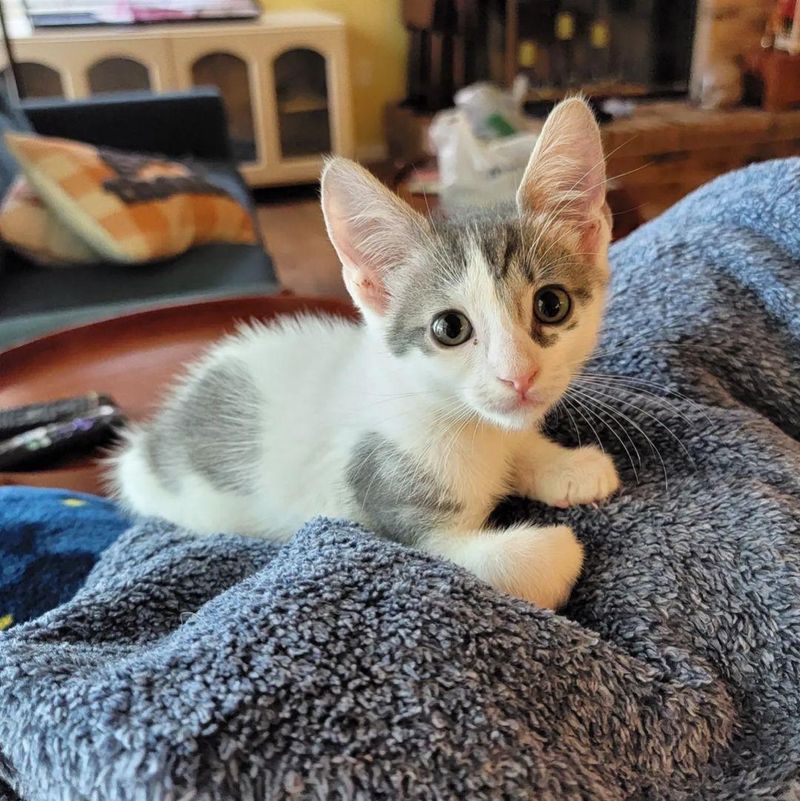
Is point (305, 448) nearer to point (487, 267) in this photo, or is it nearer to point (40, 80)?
point (487, 267)

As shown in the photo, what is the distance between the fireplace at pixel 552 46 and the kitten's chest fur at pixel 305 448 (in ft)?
10.2

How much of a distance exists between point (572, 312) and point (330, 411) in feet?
0.92

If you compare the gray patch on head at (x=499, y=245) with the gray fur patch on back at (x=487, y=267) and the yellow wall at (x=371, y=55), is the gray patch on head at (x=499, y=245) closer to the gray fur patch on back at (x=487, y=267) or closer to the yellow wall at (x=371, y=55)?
the gray fur patch on back at (x=487, y=267)

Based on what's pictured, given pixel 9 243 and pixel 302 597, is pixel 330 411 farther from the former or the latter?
pixel 9 243

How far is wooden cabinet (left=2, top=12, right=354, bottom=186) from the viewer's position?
11.4 feet

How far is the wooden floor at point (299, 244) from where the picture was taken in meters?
3.03

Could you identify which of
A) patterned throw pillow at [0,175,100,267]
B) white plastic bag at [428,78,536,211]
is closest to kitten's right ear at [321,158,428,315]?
patterned throw pillow at [0,175,100,267]

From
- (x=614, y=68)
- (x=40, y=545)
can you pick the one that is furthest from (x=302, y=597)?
(x=614, y=68)

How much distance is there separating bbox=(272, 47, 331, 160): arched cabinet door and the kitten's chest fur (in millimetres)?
3086

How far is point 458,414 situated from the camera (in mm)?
762

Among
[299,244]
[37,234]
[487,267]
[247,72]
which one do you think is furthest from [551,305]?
[247,72]

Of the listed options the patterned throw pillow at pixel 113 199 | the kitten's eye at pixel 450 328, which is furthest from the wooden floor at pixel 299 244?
the kitten's eye at pixel 450 328

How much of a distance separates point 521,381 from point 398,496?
0.18 meters

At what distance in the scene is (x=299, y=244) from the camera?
342 cm
